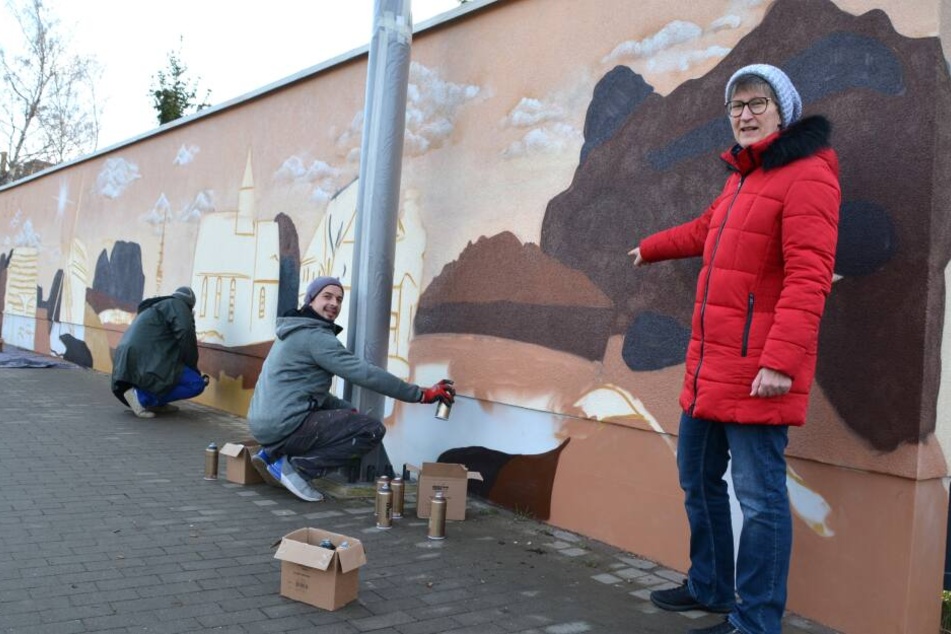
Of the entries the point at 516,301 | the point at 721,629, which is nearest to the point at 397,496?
the point at 516,301

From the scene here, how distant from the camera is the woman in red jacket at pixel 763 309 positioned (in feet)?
9.70

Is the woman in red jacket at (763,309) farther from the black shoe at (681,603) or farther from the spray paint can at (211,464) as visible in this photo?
the spray paint can at (211,464)

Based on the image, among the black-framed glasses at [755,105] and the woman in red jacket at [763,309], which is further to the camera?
the black-framed glasses at [755,105]

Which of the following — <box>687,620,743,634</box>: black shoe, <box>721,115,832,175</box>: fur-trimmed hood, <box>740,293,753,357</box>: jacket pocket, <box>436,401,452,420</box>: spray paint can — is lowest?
<box>687,620,743,634</box>: black shoe

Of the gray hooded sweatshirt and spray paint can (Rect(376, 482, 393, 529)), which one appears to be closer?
spray paint can (Rect(376, 482, 393, 529))

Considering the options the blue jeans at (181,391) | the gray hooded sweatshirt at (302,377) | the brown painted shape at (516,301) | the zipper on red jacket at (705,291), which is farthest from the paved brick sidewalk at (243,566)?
the blue jeans at (181,391)

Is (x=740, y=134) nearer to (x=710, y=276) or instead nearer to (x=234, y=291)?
(x=710, y=276)

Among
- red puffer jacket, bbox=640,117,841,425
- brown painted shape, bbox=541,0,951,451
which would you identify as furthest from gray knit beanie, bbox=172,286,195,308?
red puffer jacket, bbox=640,117,841,425

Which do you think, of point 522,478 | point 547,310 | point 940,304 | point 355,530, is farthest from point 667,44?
point 355,530

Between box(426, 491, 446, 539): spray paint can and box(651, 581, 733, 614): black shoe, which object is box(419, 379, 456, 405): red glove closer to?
box(426, 491, 446, 539): spray paint can

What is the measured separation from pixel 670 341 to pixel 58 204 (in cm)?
1360

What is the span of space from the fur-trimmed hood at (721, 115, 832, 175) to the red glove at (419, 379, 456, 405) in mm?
2509

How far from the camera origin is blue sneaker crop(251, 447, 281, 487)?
5.31 meters

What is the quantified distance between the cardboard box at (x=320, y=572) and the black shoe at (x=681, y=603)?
A: 4.50ft
